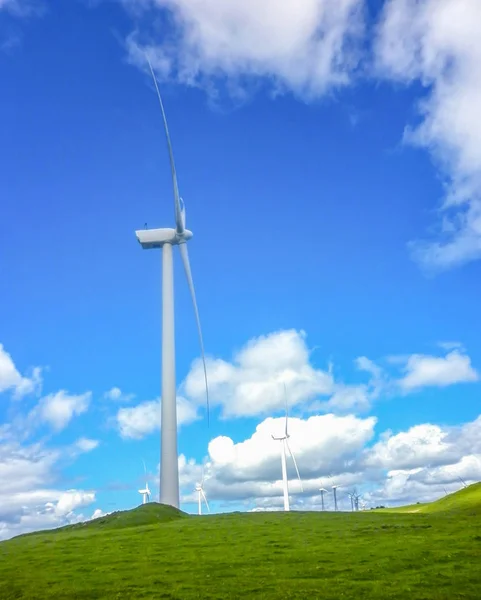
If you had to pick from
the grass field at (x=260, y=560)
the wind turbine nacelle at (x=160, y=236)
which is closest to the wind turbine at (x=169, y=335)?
the wind turbine nacelle at (x=160, y=236)

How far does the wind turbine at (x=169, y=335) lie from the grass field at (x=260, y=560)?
46.0ft

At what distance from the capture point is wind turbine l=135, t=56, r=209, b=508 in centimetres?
7775

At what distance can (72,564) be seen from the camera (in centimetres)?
4447

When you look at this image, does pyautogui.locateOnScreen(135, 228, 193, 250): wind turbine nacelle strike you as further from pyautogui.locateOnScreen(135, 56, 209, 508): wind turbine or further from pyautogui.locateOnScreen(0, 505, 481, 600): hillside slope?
pyautogui.locateOnScreen(0, 505, 481, 600): hillside slope

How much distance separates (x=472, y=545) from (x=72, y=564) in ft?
87.0

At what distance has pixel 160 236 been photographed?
295 ft

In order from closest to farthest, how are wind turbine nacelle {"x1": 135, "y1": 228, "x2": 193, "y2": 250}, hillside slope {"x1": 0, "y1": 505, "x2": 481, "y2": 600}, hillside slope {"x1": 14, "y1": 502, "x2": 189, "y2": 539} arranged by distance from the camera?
hillside slope {"x1": 0, "y1": 505, "x2": 481, "y2": 600}, hillside slope {"x1": 14, "y1": 502, "x2": 189, "y2": 539}, wind turbine nacelle {"x1": 135, "y1": 228, "x2": 193, "y2": 250}

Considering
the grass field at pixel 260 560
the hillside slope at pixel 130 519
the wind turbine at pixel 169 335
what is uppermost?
the wind turbine at pixel 169 335

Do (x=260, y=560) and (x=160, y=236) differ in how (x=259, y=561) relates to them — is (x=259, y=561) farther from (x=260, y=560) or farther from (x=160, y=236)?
(x=160, y=236)

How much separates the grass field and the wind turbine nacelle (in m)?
39.7

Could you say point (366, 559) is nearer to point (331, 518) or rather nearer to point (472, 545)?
point (472, 545)

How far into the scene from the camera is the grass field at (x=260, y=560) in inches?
1282

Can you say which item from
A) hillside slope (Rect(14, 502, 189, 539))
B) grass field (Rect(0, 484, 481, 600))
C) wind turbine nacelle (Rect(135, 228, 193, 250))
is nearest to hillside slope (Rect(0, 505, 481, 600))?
grass field (Rect(0, 484, 481, 600))

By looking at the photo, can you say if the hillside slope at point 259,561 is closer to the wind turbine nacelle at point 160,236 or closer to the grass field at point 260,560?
the grass field at point 260,560
